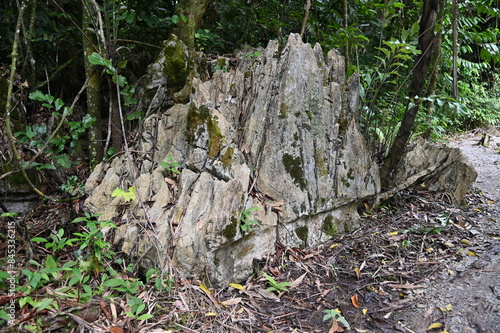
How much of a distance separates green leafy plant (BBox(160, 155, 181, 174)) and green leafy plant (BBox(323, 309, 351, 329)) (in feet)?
6.20

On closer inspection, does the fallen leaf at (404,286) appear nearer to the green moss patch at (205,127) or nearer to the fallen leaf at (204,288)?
the fallen leaf at (204,288)

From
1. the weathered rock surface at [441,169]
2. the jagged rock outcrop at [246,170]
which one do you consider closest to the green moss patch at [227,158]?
the jagged rock outcrop at [246,170]

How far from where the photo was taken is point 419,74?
4180mm

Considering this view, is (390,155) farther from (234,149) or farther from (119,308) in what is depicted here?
(119,308)

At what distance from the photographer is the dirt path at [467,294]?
2.53 meters

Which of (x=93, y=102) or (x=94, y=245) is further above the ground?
(x=93, y=102)

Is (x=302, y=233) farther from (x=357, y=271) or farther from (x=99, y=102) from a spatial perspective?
(x=99, y=102)

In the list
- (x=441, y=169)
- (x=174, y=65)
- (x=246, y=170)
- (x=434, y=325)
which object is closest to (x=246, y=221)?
(x=246, y=170)

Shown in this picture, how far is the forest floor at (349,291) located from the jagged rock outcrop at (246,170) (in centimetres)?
28

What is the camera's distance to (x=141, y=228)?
121 inches

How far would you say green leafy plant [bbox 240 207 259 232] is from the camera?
3064 millimetres

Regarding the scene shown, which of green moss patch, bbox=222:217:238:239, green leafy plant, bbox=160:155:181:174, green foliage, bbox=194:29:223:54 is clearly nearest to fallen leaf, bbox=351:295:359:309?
green moss patch, bbox=222:217:238:239

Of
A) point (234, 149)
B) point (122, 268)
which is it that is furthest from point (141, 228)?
point (234, 149)

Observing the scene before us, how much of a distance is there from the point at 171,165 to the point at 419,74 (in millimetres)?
3323
